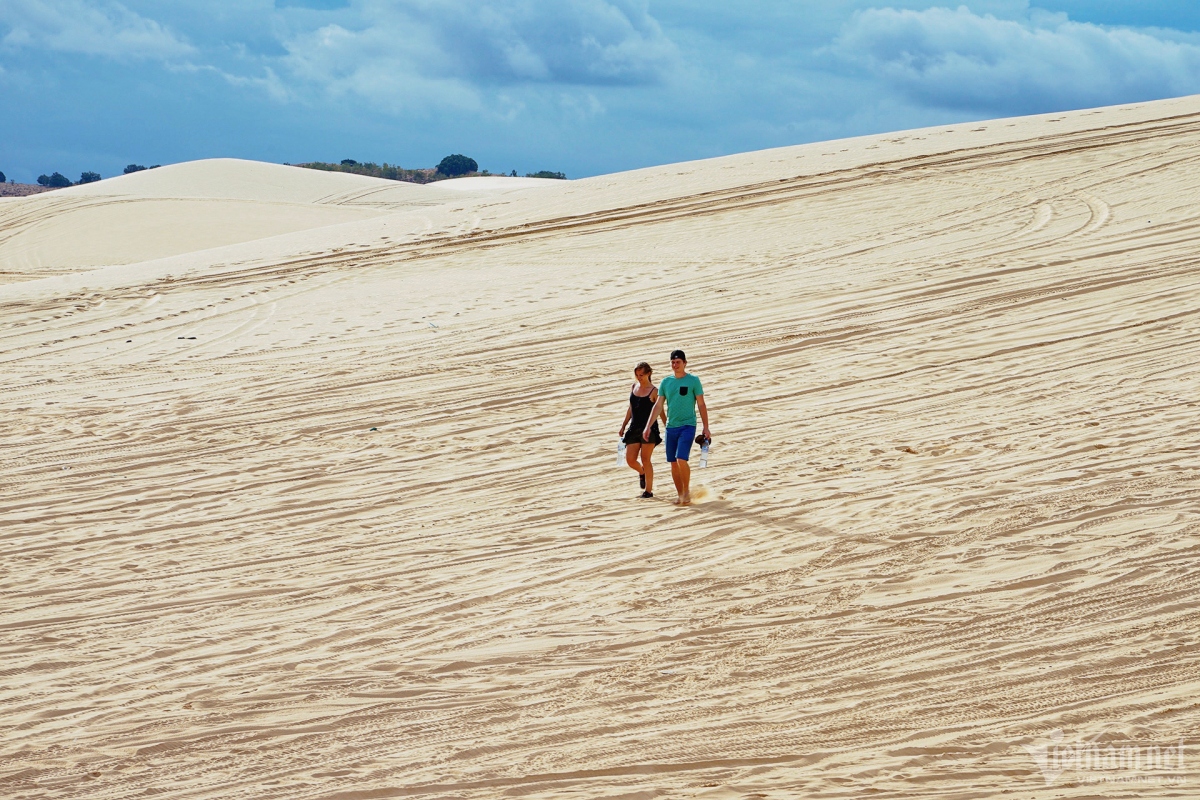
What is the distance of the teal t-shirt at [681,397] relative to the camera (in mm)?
8797

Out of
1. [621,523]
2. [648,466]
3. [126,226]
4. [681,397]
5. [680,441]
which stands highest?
[126,226]

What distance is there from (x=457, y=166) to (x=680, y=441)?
319 feet

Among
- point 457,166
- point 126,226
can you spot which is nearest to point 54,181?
point 457,166

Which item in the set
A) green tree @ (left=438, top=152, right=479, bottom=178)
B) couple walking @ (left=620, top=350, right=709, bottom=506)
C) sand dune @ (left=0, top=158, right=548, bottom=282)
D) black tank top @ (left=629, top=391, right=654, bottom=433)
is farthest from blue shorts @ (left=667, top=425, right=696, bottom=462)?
green tree @ (left=438, top=152, right=479, bottom=178)

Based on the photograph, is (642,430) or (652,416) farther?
(642,430)

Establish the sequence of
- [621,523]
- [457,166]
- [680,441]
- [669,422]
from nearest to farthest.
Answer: [621,523] → [680,441] → [669,422] → [457,166]

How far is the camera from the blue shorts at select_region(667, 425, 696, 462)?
28.7ft

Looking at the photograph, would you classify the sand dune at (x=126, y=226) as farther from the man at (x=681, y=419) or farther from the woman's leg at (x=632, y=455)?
the man at (x=681, y=419)

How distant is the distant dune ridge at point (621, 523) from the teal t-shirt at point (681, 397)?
0.72 metres

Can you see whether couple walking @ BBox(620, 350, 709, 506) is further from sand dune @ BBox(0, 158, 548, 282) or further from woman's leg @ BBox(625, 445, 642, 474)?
sand dune @ BBox(0, 158, 548, 282)

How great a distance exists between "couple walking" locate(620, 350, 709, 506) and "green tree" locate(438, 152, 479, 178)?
307 feet

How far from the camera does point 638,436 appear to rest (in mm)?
9000

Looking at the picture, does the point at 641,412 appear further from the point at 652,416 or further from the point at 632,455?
the point at 632,455

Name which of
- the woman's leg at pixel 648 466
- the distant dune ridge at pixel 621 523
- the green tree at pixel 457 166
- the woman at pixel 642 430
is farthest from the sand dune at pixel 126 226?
the green tree at pixel 457 166
